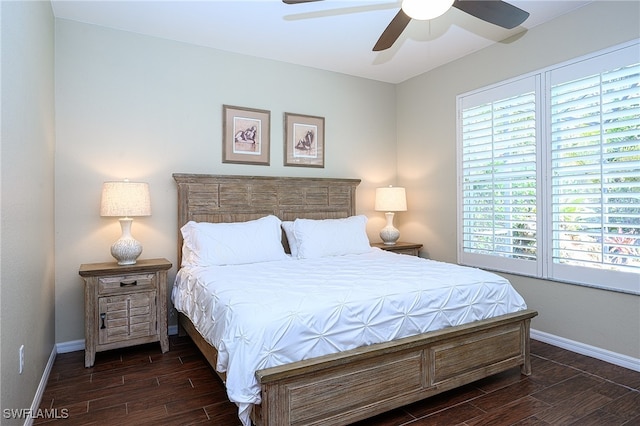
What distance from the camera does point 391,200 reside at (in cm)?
452

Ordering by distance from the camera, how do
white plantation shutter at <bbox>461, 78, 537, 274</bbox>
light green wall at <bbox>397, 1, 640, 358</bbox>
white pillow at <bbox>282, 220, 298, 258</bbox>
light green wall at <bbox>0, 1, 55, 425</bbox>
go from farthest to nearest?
1. white pillow at <bbox>282, 220, 298, 258</bbox>
2. white plantation shutter at <bbox>461, 78, 537, 274</bbox>
3. light green wall at <bbox>397, 1, 640, 358</bbox>
4. light green wall at <bbox>0, 1, 55, 425</bbox>

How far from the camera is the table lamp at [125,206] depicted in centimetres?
308

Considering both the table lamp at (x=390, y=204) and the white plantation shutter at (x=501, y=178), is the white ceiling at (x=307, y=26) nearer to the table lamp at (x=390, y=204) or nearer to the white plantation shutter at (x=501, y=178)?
the white plantation shutter at (x=501, y=178)

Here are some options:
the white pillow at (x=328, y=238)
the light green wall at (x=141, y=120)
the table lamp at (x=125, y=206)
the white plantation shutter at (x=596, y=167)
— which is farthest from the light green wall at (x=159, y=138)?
the white pillow at (x=328, y=238)

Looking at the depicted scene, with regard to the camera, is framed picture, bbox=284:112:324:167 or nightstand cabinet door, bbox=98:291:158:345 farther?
framed picture, bbox=284:112:324:167

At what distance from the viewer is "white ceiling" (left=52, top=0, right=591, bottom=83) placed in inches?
120

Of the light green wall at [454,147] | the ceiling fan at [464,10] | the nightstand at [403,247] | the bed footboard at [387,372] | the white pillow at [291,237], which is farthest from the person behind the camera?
the nightstand at [403,247]

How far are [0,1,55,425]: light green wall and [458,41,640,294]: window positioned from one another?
3.84 m

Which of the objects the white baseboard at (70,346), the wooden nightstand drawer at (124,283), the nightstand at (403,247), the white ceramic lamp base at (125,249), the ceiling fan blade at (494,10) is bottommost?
the white baseboard at (70,346)

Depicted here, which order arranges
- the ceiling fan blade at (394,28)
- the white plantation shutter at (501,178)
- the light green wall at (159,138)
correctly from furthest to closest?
1. the white plantation shutter at (501,178)
2. the ceiling fan blade at (394,28)
3. the light green wall at (159,138)

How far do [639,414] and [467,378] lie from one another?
0.98m

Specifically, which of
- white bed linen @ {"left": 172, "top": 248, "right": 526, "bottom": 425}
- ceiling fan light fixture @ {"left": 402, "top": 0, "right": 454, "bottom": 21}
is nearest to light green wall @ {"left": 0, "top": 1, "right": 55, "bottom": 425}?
white bed linen @ {"left": 172, "top": 248, "right": 526, "bottom": 425}

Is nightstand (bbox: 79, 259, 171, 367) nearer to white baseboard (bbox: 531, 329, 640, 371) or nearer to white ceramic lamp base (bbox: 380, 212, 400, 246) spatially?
white ceramic lamp base (bbox: 380, 212, 400, 246)

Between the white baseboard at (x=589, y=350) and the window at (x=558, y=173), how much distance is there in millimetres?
527
